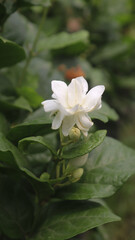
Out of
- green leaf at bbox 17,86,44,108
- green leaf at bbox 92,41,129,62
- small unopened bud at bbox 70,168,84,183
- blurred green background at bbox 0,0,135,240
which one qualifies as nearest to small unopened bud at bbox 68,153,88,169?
small unopened bud at bbox 70,168,84,183

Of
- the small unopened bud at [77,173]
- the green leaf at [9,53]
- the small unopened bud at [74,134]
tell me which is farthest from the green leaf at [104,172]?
the green leaf at [9,53]

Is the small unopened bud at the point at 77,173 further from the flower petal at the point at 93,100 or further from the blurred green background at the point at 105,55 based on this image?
the blurred green background at the point at 105,55

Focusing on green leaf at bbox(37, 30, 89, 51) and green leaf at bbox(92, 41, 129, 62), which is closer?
green leaf at bbox(37, 30, 89, 51)

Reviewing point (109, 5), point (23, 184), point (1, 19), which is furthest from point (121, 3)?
point (23, 184)

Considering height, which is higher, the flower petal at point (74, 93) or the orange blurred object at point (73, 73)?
the flower petal at point (74, 93)

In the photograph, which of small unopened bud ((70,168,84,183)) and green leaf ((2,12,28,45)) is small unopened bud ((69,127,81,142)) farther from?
green leaf ((2,12,28,45))

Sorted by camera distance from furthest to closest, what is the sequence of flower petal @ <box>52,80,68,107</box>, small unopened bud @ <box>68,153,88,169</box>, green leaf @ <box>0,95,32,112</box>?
green leaf @ <box>0,95,32,112</box> → small unopened bud @ <box>68,153,88,169</box> → flower petal @ <box>52,80,68,107</box>
